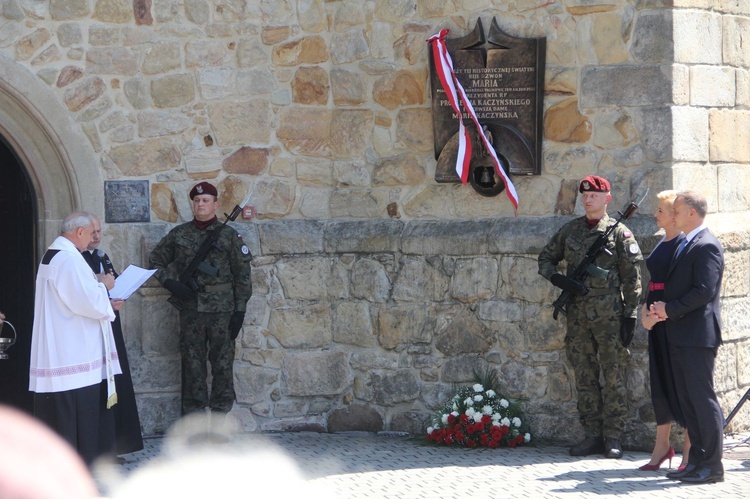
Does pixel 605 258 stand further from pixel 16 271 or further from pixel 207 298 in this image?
pixel 16 271

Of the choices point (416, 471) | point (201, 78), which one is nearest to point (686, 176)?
point (416, 471)

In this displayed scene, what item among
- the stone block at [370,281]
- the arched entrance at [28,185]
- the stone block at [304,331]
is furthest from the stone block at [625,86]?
the arched entrance at [28,185]

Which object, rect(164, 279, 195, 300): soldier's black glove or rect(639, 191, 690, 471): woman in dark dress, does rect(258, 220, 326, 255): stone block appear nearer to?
rect(164, 279, 195, 300): soldier's black glove

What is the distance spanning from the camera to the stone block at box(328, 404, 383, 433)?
8.24 metres

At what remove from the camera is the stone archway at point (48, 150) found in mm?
8062

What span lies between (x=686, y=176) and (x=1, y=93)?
16.1 ft

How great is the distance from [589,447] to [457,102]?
257 centimetres

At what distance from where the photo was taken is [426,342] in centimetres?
811

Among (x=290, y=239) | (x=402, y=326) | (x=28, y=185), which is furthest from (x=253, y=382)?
(x=28, y=185)

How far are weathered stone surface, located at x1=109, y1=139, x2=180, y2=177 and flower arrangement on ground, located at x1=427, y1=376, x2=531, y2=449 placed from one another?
2755mm


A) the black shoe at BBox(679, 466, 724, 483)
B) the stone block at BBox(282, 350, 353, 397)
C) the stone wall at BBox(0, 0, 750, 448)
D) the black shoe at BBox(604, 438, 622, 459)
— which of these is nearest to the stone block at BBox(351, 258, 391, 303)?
the stone wall at BBox(0, 0, 750, 448)

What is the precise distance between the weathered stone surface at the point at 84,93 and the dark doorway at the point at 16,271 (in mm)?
655

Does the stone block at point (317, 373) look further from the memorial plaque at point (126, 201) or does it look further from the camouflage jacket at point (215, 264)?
the memorial plaque at point (126, 201)

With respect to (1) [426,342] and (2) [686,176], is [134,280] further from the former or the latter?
(2) [686,176]
